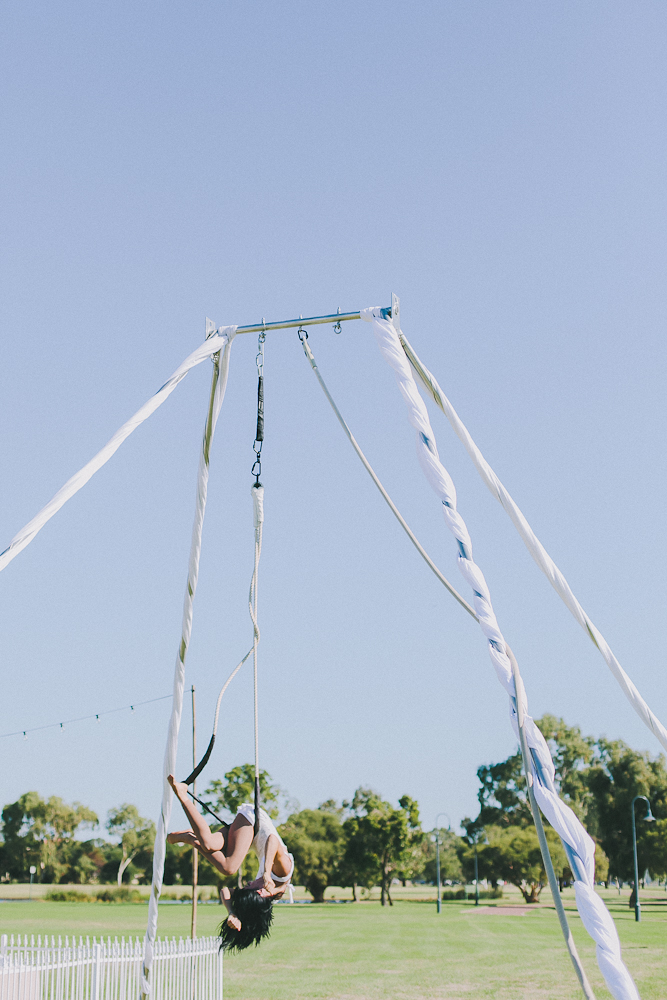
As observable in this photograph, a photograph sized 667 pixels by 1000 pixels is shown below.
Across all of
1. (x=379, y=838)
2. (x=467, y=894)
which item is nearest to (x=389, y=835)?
(x=379, y=838)

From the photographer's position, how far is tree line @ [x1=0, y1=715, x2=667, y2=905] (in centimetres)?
4103

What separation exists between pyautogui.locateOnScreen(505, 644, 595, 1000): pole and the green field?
44.5ft

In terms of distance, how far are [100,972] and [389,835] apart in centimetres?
3086

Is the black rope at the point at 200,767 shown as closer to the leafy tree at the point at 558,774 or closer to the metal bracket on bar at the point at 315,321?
the metal bracket on bar at the point at 315,321

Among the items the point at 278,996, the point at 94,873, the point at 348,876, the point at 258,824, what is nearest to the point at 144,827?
the point at 94,873

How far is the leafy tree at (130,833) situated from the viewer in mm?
54594

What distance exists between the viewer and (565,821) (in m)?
2.75

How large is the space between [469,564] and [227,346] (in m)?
1.99

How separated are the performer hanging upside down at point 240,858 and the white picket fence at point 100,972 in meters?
7.64

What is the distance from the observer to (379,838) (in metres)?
41.1

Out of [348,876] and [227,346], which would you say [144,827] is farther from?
[227,346]

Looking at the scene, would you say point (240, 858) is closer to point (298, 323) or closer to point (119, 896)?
point (298, 323)

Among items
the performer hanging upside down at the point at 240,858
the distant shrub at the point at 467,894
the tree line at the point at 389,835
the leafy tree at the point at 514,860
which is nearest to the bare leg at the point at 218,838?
the performer hanging upside down at the point at 240,858

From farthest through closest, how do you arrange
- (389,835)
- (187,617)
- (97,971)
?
1. (389,835)
2. (97,971)
3. (187,617)
